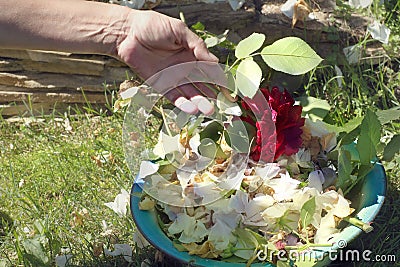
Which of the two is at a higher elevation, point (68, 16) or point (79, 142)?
point (68, 16)

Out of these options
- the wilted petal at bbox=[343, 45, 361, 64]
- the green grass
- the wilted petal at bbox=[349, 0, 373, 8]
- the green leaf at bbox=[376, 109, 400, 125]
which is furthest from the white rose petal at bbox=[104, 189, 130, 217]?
the wilted petal at bbox=[349, 0, 373, 8]

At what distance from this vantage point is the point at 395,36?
1920mm

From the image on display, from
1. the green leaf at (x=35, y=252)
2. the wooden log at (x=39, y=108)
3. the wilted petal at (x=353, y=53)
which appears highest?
the wilted petal at (x=353, y=53)

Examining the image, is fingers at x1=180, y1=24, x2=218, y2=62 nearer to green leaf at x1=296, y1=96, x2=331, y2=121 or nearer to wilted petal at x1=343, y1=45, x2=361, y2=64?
green leaf at x1=296, y1=96, x2=331, y2=121

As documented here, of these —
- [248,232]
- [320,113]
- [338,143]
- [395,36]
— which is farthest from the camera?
[395,36]

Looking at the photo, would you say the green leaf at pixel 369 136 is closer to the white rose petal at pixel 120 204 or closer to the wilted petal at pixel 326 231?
the wilted petal at pixel 326 231

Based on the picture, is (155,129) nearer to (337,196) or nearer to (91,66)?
(91,66)

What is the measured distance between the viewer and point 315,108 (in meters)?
1.61

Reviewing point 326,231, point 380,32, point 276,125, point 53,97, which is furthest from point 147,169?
point 380,32

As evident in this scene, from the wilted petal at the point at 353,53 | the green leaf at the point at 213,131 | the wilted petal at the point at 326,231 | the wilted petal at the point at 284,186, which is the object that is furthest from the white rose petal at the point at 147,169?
the wilted petal at the point at 353,53

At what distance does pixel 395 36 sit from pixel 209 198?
87 cm

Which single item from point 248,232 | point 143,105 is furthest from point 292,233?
point 143,105

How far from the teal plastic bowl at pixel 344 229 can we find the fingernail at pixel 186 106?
0.19m

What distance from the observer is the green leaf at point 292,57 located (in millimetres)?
1302
